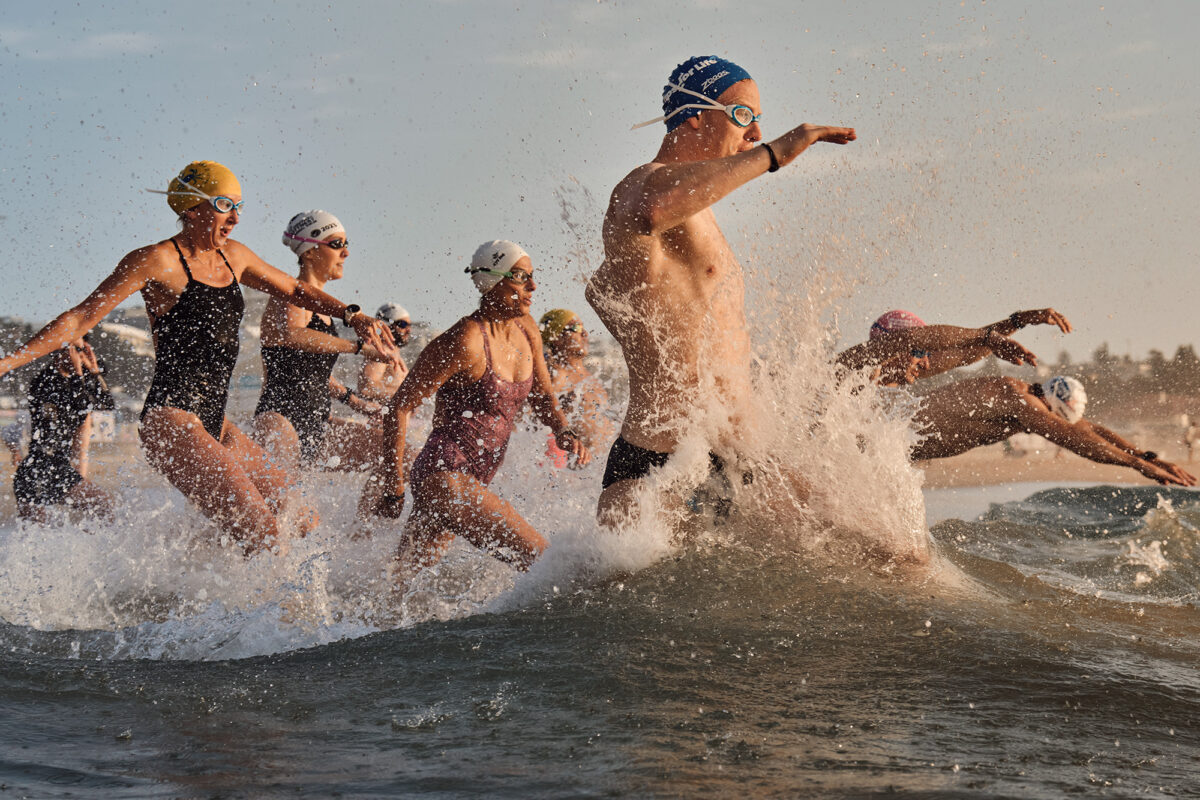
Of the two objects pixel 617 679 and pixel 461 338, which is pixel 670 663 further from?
pixel 461 338

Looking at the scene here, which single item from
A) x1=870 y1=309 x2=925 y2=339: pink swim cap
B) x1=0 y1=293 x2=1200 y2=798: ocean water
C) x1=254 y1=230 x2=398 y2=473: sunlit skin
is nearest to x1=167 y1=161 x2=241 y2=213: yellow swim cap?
x1=254 y1=230 x2=398 y2=473: sunlit skin

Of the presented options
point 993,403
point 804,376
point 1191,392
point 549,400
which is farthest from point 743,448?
point 1191,392

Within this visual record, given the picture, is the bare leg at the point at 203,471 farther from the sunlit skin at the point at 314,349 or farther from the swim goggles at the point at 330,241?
the swim goggles at the point at 330,241

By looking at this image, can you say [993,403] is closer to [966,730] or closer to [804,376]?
[804,376]

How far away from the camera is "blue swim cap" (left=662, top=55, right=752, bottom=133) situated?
12.5 ft

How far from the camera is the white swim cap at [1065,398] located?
7316mm

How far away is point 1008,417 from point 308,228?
16.8ft

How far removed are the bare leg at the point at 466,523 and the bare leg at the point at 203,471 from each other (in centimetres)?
71

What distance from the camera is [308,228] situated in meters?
6.41

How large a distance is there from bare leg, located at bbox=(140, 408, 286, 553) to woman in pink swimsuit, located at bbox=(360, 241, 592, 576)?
57cm

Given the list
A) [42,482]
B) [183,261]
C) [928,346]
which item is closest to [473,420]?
[183,261]

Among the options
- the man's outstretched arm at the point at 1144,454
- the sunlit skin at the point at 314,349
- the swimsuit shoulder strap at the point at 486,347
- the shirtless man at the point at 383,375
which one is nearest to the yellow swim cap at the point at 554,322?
the shirtless man at the point at 383,375

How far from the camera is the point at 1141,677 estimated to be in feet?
10.5

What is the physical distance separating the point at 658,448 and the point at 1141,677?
173cm
